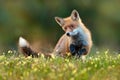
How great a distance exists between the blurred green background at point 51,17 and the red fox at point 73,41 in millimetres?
15538

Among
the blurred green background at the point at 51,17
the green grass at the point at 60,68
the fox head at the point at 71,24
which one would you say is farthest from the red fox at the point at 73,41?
the blurred green background at the point at 51,17

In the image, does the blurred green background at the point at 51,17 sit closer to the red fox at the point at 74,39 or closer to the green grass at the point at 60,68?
the red fox at the point at 74,39

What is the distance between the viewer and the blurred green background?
3115 cm

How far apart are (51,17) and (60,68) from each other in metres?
21.1

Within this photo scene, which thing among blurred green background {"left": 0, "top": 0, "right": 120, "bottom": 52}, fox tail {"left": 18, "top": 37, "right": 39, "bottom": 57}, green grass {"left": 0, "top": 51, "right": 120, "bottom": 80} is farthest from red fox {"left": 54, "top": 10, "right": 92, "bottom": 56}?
blurred green background {"left": 0, "top": 0, "right": 120, "bottom": 52}

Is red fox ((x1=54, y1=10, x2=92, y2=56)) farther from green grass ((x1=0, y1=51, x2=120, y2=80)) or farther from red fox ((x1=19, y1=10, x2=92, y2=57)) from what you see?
green grass ((x1=0, y1=51, x2=120, y2=80))

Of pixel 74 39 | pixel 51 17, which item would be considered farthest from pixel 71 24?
pixel 51 17

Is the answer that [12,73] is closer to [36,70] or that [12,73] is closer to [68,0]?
[36,70]

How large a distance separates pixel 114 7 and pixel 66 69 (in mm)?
20954

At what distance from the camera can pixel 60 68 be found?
1125cm

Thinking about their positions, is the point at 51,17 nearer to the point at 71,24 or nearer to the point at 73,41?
the point at 71,24

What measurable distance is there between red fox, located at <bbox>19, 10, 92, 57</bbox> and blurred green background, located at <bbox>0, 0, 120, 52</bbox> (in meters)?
15.5

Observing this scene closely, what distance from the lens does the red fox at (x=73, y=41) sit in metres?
14.5

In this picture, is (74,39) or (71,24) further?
(71,24)
